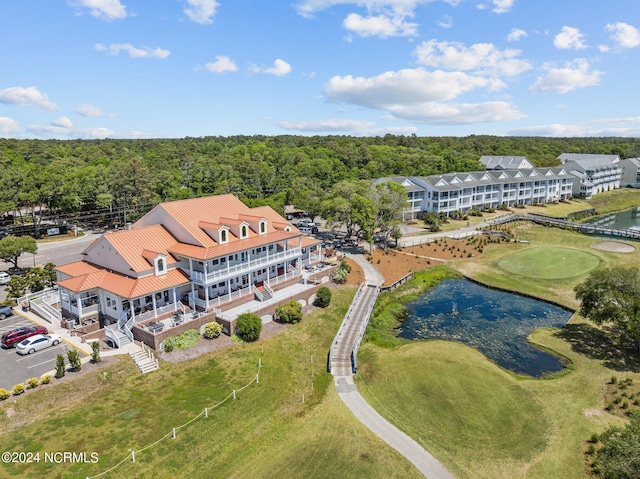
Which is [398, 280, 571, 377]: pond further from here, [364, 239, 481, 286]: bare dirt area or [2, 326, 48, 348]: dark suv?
[2, 326, 48, 348]: dark suv

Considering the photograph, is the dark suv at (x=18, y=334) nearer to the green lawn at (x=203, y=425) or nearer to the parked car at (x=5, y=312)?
the parked car at (x=5, y=312)

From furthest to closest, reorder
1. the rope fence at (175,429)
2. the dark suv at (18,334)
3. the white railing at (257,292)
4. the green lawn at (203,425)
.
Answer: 1. the white railing at (257,292)
2. the dark suv at (18,334)
3. the green lawn at (203,425)
4. the rope fence at (175,429)

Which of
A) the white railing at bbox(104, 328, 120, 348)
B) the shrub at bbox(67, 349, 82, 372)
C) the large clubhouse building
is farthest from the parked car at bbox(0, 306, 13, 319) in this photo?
the shrub at bbox(67, 349, 82, 372)

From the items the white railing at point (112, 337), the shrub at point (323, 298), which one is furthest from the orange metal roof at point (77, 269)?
the shrub at point (323, 298)

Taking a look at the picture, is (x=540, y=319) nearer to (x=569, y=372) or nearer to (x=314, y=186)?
(x=569, y=372)

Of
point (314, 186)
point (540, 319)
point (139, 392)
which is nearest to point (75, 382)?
point (139, 392)

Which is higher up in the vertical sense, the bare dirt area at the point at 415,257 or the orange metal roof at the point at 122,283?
the orange metal roof at the point at 122,283
